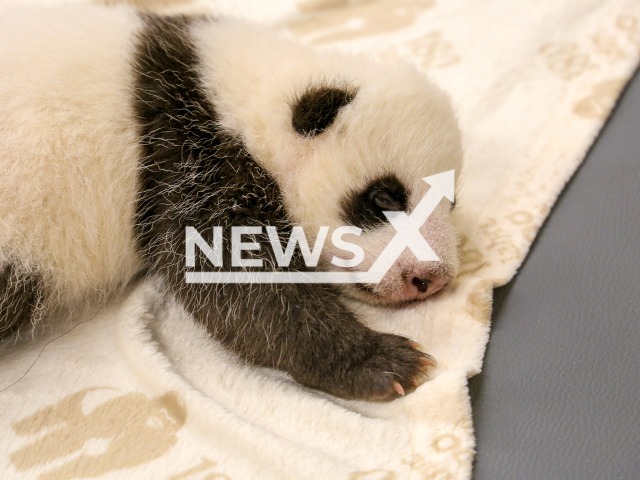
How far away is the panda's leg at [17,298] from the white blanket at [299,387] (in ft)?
0.51

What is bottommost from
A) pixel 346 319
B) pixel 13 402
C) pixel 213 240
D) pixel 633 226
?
pixel 13 402

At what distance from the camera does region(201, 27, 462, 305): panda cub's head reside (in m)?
1.72

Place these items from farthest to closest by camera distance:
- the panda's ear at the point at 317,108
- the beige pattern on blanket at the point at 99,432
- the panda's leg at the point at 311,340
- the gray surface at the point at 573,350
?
the panda's ear at the point at 317,108 → the panda's leg at the point at 311,340 → the beige pattern on blanket at the point at 99,432 → the gray surface at the point at 573,350

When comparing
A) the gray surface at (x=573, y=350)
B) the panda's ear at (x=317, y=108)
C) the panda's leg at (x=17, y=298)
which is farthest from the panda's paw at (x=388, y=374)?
the panda's leg at (x=17, y=298)

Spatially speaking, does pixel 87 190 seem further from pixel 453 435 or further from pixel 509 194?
pixel 509 194

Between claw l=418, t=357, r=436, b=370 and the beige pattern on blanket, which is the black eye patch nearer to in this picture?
claw l=418, t=357, r=436, b=370

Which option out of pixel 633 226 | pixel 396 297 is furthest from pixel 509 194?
pixel 396 297

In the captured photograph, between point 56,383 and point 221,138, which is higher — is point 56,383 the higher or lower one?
the lower one

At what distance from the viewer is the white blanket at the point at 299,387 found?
4.68 feet

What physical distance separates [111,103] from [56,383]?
96 cm

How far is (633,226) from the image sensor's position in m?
1.89

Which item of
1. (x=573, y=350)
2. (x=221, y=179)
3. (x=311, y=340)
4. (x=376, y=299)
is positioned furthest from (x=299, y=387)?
(x=573, y=350)

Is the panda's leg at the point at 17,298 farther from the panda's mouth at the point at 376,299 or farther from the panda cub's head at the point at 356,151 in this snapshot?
the panda's mouth at the point at 376,299

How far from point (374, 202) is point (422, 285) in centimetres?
33
